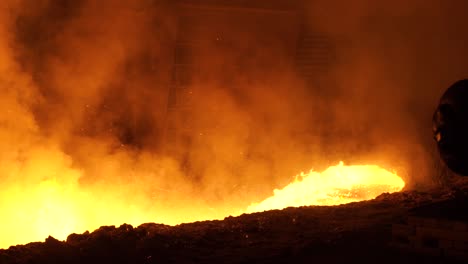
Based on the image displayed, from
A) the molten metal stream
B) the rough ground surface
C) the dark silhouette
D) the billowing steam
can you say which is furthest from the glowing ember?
the dark silhouette

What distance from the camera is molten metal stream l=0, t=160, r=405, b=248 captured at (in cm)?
705

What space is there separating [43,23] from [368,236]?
199 inches

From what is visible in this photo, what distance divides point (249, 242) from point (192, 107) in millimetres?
4029

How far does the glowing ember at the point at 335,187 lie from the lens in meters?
9.12

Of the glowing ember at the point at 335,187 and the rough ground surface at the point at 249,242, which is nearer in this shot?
the rough ground surface at the point at 249,242

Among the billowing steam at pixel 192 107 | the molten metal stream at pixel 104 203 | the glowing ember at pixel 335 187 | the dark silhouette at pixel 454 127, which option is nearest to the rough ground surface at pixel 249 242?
the dark silhouette at pixel 454 127

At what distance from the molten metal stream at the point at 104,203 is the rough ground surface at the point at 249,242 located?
2.11 meters

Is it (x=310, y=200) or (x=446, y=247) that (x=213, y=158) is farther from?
(x=446, y=247)

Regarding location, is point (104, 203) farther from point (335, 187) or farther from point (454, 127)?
point (454, 127)

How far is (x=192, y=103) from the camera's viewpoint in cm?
898

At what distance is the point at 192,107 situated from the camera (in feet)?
29.5

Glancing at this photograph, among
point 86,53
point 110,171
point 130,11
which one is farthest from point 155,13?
point 110,171

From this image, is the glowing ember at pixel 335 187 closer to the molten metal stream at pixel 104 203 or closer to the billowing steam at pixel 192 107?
the molten metal stream at pixel 104 203

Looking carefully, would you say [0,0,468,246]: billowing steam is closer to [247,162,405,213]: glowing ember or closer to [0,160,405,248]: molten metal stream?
[0,160,405,248]: molten metal stream
